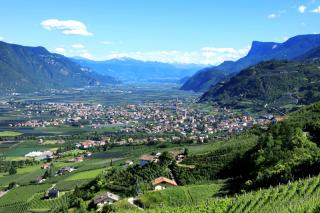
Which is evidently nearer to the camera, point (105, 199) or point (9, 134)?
point (105, 199)

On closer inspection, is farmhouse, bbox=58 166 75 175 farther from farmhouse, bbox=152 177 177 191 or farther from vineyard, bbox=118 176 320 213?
vineyard, bbox=118 176 320 213

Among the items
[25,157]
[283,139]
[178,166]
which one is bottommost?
[25,157]

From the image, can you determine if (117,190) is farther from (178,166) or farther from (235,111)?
(235,111)

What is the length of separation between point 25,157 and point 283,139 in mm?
70889

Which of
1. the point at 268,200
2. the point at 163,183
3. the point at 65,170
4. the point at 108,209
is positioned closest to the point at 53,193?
the point at 65,170

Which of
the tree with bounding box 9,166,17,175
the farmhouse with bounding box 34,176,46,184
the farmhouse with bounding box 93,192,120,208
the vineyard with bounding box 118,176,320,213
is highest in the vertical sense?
the vineyard with bounding box 118,176,320,213

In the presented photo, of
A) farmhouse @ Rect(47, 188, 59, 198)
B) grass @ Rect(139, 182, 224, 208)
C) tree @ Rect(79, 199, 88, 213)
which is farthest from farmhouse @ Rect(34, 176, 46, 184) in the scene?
grass @ Rect(139, 182, 224, 208)

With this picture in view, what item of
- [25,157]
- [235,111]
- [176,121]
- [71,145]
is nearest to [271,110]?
[235,111]

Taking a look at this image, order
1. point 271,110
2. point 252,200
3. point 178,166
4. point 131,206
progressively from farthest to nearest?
point 271,110 < point 178,166 < point 131,206 < point 252,200

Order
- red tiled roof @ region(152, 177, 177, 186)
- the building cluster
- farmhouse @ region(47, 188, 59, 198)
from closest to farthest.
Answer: red tiled roof @ region(152, 177, 177, 186), farmhouse @ region(47, 188, 59, 198), the building cluster

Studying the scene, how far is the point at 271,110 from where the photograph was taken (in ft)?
547

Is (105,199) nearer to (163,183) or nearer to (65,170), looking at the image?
(163,183)

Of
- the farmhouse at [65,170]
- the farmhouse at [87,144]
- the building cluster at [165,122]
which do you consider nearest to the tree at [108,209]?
the farmhouse at [65,170]

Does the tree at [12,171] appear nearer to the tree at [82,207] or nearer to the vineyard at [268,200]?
the tree at [82,207]
